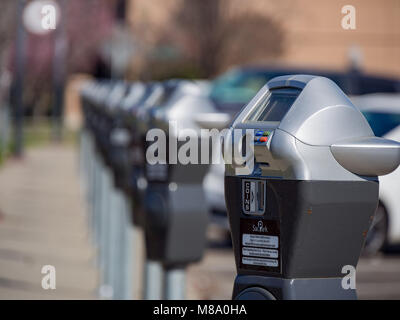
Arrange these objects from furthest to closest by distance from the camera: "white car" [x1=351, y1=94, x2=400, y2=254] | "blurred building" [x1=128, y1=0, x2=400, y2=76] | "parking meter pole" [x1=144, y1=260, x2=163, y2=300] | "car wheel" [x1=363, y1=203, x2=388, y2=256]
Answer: "blurred building" [x1=128, y1=0, x2=400, y2=76] < "car wheel" [x1=363, y1=203, x2=388, y2=256] < "white car" [x1=351, y1=94, x2=400, y2=254] < "parking meter pole" [x1=144, y1=260, x2=163, y2=300]

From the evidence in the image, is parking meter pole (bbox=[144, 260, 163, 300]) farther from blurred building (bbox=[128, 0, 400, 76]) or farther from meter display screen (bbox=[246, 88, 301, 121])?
blurred building (bbox=[128, 0, 400, 76])

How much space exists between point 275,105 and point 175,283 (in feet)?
6.01

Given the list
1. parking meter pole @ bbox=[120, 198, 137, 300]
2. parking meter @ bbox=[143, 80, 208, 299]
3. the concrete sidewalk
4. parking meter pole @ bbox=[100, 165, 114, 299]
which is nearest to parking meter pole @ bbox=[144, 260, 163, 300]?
parking meter @ bbox=[143, 80, 208, 299]

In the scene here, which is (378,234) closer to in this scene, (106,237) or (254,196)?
(106,237)

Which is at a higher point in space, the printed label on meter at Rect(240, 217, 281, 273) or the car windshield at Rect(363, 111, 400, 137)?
the car windshield at Rect(363, 111, 400, 137)

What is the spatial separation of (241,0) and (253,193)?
22.9m

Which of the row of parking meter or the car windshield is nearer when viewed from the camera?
the row of parking meter

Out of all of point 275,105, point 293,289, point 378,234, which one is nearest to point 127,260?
point 275,105

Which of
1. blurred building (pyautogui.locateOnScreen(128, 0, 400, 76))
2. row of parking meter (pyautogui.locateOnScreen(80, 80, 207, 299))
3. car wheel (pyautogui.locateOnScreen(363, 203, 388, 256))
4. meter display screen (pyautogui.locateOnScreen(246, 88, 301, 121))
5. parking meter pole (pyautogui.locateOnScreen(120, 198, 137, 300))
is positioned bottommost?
car wheel (pyautogui.locateOnScreen(363, 203, 388, 256))

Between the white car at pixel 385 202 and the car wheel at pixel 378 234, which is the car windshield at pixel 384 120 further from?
the car wheel at pixel 378 234

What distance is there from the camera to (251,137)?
2.72 meters

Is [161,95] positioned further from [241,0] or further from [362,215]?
[241,0]

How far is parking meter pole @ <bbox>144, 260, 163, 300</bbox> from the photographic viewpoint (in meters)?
4.86
